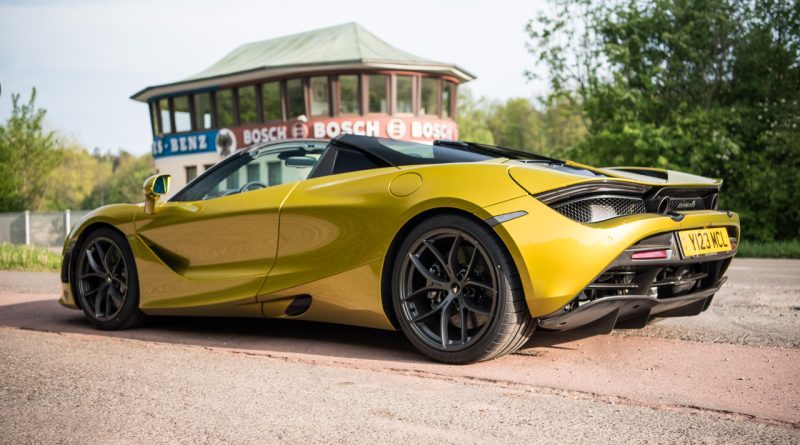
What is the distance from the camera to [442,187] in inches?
152

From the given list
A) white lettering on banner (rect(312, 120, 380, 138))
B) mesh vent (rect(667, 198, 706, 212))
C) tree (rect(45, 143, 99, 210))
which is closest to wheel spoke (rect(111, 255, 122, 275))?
mesh vent (rect(667, 198, 706, 212))

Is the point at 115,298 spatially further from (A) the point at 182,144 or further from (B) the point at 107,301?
(A) the point at 182,144

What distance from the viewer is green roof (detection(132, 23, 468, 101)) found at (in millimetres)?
33531

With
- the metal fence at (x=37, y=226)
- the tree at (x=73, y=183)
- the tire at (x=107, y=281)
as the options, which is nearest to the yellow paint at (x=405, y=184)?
the tire at (x=107, y=281)

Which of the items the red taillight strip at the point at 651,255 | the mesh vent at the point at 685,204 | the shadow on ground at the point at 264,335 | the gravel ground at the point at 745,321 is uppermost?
the mesh vent at the point at 685,204

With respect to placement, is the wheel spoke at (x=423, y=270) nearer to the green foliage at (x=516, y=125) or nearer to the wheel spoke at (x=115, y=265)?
the wheel spoke at (x=115, y=265)

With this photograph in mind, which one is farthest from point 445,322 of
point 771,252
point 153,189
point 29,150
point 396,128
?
point 29,150

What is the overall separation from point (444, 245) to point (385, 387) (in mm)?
839

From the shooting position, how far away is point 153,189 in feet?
17.3

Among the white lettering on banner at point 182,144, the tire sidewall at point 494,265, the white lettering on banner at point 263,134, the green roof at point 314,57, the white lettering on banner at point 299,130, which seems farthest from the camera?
the white lettering on banner at point 182,144

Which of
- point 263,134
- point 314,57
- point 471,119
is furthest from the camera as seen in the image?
point 471,119

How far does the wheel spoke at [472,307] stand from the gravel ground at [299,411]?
15.6 inches

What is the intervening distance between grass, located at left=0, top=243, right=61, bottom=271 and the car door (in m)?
8.06

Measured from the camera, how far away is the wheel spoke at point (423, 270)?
385 cm
